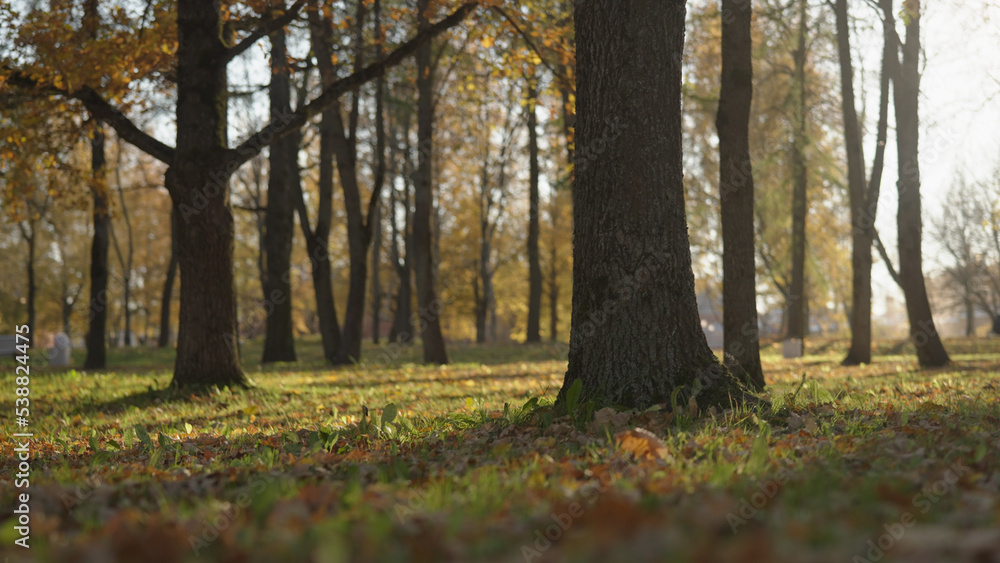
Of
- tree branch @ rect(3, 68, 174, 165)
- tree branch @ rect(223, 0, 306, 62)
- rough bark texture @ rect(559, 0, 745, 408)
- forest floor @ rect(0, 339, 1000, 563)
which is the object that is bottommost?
forest floor @ rect(0, 339, 1000, 563)

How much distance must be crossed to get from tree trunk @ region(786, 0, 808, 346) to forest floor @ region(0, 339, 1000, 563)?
12.1 meters

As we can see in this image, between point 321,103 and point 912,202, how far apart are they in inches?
431

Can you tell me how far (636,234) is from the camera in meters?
5.01

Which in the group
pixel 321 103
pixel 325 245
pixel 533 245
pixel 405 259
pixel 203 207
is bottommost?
pixel 203 207

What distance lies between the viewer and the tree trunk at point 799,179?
55.8 feet

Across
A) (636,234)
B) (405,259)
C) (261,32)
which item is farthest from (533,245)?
(636,234)

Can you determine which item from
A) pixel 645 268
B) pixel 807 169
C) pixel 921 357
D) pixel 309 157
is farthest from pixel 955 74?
pixel 309 157

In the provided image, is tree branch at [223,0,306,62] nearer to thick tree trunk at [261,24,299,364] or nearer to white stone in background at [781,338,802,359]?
thick tree trunk at [261,24,299,364]

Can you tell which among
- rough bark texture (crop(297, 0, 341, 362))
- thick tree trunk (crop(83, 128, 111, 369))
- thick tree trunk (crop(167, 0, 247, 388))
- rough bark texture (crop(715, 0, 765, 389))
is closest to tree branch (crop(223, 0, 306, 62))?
thick tree trunk (crop(167, 0, 247, 388))

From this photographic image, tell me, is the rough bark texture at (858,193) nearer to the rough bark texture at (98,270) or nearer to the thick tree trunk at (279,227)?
the thick tree trunk at (279,227)

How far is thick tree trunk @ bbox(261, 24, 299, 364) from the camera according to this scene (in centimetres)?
1457

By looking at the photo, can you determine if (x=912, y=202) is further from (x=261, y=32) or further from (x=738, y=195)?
(x=261, y=32)

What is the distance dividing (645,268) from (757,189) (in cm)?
1858

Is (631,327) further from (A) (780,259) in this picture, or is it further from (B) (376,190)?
(A) (780,259)
